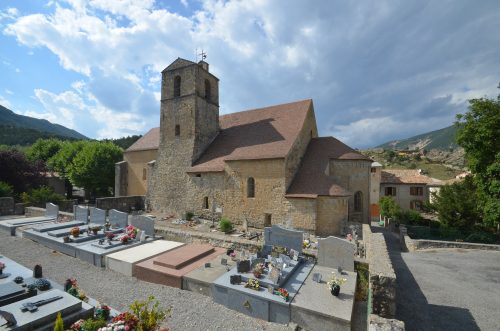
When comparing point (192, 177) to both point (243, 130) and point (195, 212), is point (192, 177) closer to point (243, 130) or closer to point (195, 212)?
point (195, 212)

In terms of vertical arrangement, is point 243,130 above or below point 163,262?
above

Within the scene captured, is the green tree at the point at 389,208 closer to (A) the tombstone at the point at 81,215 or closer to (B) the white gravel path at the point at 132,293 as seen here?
(B) the white gravel path at the point at 132,293

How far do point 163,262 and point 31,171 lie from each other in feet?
80.4

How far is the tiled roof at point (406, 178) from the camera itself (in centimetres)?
3172

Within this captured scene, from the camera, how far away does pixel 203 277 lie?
27.8 feet

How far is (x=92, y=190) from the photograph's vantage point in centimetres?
3369

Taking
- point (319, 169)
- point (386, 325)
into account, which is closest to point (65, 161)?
point (319, 169)

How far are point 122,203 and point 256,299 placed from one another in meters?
21.9

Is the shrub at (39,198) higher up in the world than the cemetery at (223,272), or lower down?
higher up

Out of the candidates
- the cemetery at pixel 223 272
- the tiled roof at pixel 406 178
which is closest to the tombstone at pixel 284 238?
the cemetery at pixel 223 272

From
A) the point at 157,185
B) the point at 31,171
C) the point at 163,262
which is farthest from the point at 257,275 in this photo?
the point at 31,171

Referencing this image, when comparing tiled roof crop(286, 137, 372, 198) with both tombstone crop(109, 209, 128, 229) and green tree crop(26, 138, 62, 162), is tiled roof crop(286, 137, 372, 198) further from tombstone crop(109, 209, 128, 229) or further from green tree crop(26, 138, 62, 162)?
green tree crop(26, 138, 62, 162)

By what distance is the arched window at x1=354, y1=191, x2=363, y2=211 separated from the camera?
64.0 feet

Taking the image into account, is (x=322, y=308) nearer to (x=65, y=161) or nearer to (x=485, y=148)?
(x=485, y=148)
